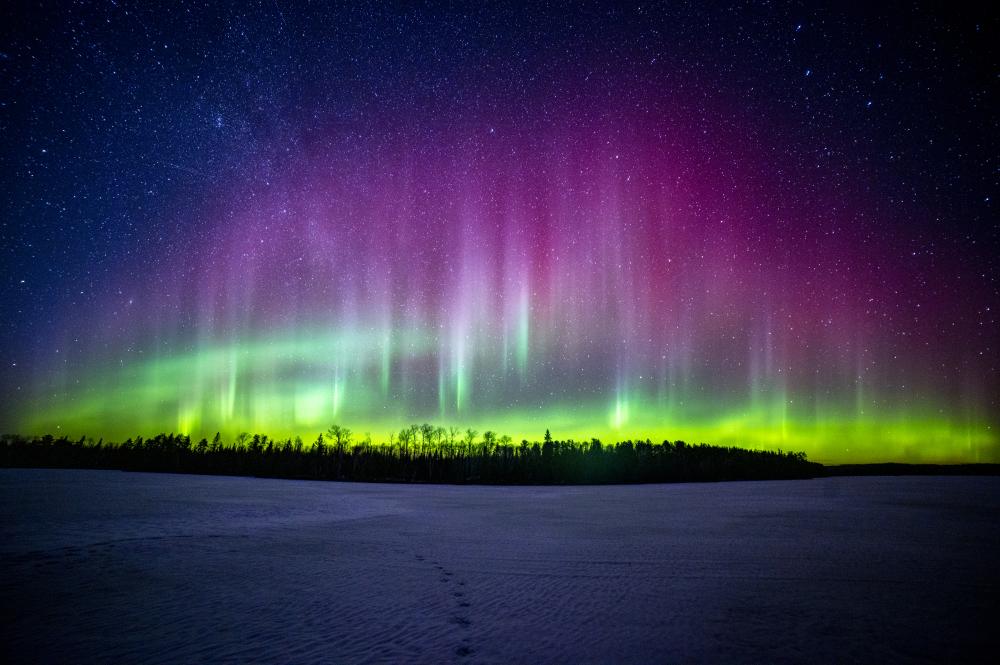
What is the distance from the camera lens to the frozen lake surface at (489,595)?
471 centimetres

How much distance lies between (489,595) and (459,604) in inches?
23.4

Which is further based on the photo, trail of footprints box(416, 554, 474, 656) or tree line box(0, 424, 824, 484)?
tree line box(0, 424, 824, 484)

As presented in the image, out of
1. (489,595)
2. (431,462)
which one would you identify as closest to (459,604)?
(489,595)

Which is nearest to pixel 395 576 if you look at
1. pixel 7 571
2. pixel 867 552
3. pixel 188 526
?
pixel 7 571

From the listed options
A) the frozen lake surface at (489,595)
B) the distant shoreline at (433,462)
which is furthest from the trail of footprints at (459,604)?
the distant shoreline at (433,462)

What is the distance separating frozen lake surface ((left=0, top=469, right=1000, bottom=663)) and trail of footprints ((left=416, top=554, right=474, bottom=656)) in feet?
0.10

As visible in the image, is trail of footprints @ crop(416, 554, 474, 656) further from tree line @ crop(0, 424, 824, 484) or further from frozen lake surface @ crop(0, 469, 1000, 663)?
tree line @ crop(0, 424, 824, 484)

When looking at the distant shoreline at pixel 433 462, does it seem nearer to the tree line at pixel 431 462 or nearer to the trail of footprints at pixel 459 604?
the tree line at pixel 431 462

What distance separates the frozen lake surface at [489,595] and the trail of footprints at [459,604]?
3 centimetres

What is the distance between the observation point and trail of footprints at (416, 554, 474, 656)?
468 centimetres

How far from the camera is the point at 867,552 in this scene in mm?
9867

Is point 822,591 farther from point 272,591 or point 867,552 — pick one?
point 272,591

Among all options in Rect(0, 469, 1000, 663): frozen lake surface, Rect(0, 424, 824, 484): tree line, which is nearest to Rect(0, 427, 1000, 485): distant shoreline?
Rect(0, 424, 824, 484): tree line

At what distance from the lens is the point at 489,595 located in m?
6.54
